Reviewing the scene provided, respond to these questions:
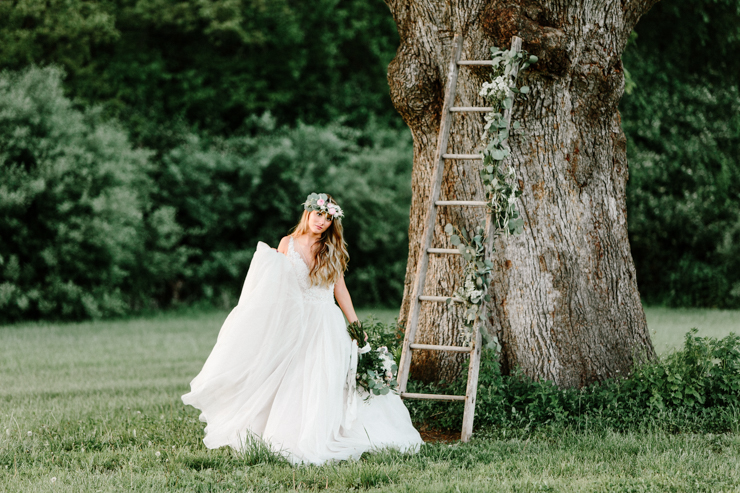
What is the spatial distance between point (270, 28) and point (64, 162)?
30.0ft

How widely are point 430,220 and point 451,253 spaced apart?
0.29 m

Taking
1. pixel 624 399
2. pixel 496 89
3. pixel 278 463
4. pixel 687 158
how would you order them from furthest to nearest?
pixel 687 158 < pixel 624 399 < pixel 496 89 < pixel 278 463

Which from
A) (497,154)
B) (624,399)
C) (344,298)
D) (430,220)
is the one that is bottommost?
(624,399)

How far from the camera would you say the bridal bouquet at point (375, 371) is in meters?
5.27

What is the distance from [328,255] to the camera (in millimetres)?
5469

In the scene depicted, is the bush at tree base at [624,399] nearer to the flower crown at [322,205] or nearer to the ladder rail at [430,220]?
the ladder rail at [430,220]

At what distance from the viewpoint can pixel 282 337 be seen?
208 inches

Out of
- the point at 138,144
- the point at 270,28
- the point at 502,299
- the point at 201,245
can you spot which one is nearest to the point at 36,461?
the point at 502,299

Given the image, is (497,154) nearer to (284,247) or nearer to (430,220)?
(430,220)

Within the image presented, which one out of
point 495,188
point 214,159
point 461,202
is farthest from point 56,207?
point 495,188

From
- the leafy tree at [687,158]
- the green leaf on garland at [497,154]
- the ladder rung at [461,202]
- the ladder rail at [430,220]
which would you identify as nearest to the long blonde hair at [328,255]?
the ladder rail at [430,220]

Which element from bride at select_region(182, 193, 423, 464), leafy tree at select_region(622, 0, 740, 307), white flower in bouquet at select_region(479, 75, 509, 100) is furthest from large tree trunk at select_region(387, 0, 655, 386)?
leafy tree at select_region(622, 0, 740, 307)

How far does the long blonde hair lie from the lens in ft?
17.8

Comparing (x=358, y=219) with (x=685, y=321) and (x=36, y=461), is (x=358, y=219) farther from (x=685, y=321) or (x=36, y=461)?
(x=36, y=461)
